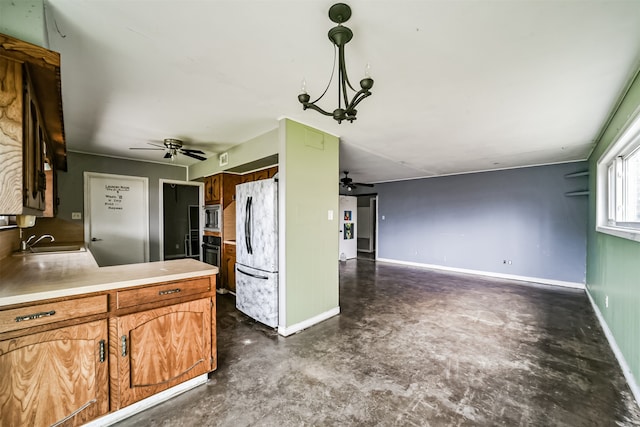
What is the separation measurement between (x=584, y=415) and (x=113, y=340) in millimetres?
3168

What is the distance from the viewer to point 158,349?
185 cm

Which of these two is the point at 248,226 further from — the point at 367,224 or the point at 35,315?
the point at 367,224

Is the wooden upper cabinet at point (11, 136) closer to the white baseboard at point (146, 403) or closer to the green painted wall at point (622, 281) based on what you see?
the white baseboard at point (146, 403)

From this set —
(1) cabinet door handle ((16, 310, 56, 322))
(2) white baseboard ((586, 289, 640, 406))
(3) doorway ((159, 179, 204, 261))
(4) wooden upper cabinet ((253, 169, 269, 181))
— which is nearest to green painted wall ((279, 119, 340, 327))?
(4) wooden upper cabinet ((253, 169, 269, 181))

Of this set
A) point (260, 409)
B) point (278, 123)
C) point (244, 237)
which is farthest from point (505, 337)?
point (278, 123)

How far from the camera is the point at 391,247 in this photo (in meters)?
7.71

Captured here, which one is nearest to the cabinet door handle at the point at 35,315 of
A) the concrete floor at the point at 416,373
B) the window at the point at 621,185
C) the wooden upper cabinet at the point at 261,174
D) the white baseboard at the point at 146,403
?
the white baseboard at the point at 146,403

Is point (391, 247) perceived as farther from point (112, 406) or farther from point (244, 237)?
point (112, 406)

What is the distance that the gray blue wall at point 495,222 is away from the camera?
5121 mm

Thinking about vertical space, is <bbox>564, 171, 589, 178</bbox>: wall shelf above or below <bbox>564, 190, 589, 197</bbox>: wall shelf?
above

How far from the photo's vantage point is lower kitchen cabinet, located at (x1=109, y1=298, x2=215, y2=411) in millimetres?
1687

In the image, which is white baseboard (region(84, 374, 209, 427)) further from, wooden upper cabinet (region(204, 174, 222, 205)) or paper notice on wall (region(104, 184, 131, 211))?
paper notice on wall (region(104, 184, 131, 211))

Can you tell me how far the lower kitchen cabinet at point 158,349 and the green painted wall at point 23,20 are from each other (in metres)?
1.57

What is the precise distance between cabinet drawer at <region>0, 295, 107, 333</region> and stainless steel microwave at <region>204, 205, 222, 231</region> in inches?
118
